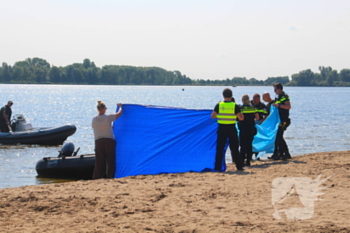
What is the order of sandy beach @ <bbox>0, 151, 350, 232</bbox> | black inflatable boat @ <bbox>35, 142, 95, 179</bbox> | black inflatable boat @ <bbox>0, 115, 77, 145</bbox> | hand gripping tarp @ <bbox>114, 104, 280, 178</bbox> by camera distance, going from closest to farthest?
sandy beach @ <bbox>0, 151, 350, 232</bbox>
hand gripping tarp @ <bbox>114, 104, 280, 178</bbox>
black inflatable boat @ <bbox>35, 142, 95, 179</bbox>
black inflatable boat @ <bbox>0, 115, 77, 145</bbox>

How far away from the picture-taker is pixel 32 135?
62.7ft

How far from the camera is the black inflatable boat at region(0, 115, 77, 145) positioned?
19047 mm

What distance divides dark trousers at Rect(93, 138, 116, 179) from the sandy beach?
0.62 metres

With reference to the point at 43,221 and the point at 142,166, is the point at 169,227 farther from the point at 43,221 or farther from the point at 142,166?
the point at 142,166

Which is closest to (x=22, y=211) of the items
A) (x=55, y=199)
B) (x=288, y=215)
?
(x=55, y=199)

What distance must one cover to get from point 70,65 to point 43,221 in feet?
629

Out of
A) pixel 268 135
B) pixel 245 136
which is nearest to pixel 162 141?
pixel 245 136

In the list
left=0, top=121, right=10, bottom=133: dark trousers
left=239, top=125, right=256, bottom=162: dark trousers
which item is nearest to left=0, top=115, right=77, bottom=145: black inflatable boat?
left=0, top=121, right=10, bottom=133: dark trousers

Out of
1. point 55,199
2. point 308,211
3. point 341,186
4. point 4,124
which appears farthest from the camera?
point 4,124

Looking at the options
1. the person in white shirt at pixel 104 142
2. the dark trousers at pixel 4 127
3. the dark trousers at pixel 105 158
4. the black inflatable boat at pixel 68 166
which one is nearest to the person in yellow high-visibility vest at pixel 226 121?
the person in white shirt at pixel 104 142

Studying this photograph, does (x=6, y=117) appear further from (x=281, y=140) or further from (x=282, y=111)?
(x=282, y=111)

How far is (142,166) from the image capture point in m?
9.02

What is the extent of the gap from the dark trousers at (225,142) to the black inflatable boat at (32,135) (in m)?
12.0

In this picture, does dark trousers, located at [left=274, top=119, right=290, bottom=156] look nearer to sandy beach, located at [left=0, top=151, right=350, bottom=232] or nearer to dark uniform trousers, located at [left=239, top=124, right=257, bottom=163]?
dark uniform trousers, located at [left=239, top=124, right=257, bottom=163]
